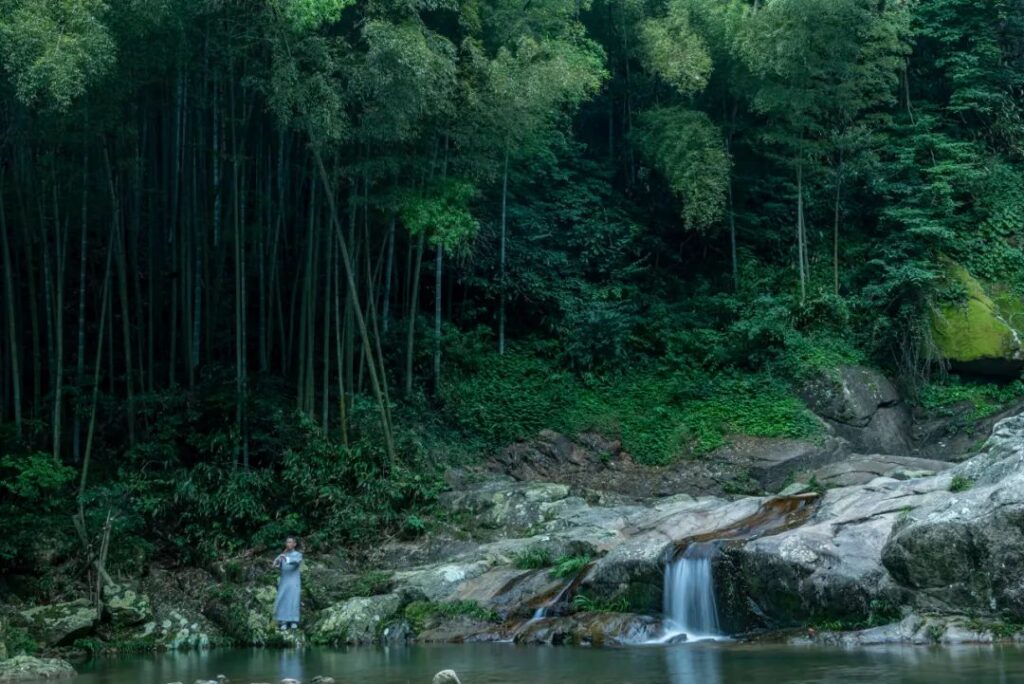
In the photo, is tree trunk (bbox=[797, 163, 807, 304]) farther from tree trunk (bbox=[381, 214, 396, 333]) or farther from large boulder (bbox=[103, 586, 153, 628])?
large boulder (bbox=[103, 586, 153, 628])

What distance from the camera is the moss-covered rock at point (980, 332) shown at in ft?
68.3

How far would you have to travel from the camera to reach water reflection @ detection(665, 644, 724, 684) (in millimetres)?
8523

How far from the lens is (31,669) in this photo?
1073 centimetres

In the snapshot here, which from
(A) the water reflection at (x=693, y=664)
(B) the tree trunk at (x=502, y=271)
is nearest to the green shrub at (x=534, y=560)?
(A) the water reflection at (x=693, y=664)

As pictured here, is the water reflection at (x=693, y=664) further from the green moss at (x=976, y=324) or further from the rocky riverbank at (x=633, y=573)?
the green moss at (x=976, y=324)

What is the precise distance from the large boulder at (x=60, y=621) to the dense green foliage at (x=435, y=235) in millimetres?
1116

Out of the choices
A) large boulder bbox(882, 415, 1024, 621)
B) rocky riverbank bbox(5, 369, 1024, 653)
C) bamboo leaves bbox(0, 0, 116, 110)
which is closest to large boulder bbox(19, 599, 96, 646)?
rocky riverbank bbox(5, 369, 1024, 653)

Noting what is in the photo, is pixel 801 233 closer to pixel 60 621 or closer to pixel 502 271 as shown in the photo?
pixel 502 271

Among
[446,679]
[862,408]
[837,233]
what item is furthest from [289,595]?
[837,233]

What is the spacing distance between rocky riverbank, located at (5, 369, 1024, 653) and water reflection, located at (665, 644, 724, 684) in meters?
1.05

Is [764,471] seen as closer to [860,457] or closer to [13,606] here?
[860,457]

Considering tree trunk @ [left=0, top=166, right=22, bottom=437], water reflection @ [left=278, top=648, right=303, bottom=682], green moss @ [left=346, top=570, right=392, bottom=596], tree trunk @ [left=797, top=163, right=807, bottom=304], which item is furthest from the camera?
tree trunk @ [left=797, top=163, right=807, bottom=304]

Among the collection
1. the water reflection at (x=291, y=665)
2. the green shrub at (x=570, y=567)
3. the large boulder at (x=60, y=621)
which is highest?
the green shrub at (x=570, y=567)

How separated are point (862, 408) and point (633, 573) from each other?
29.6ft
